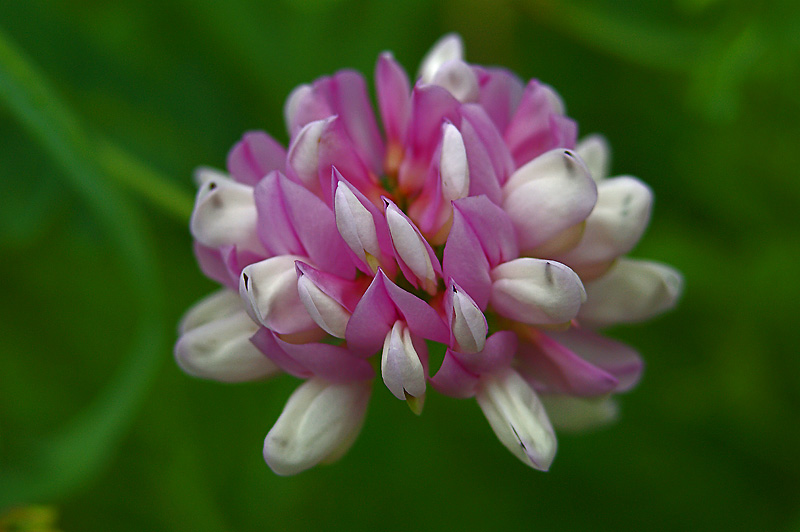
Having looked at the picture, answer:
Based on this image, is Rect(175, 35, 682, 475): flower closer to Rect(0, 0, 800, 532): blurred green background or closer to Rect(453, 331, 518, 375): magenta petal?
Rect(453, 331, 518, 375): magenta petal

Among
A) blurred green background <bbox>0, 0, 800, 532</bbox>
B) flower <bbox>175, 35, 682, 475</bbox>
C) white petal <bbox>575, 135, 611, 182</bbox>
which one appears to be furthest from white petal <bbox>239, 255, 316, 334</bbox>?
blurred green background <bbox>0, 0, 800, 532</bbox>

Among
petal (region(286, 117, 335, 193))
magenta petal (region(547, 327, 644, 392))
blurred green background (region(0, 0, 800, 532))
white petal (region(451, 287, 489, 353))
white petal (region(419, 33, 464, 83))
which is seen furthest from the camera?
blurred green background (region(0, 0, 800, 532))

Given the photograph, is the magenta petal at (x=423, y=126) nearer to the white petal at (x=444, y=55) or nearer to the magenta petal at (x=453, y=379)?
the white petal at (x=444, y=55)

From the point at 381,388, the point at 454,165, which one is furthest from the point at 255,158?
the point at 381,388

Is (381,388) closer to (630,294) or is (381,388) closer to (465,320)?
(630,294)

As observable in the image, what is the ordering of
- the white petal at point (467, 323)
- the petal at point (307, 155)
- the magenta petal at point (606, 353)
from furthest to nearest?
1. the magenta petal at point (606, 353)
2. the petal at point (307, 155)
3. the white petal at point (467, 323)

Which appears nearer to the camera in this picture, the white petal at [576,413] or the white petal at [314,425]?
the white petal at [314,425]

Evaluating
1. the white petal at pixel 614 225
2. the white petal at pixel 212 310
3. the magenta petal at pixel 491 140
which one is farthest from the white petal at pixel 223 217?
the white petal at pixel 614 225
